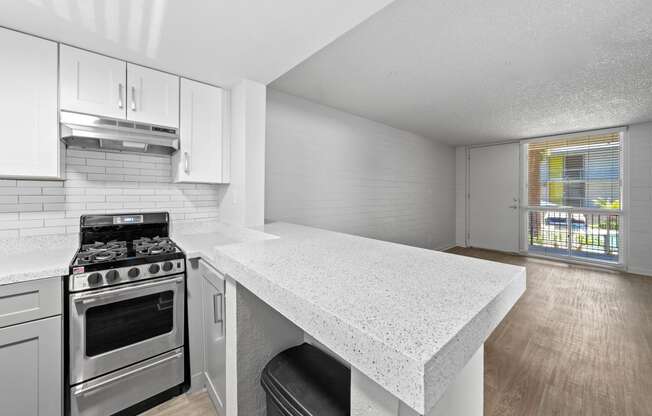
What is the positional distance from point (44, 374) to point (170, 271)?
703mm

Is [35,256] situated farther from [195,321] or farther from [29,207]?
[195,321]

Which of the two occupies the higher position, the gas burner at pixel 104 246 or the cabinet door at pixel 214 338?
the gas burner at pixel 104 246

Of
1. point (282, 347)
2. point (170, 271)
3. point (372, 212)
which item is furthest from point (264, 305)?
point (372, 212)

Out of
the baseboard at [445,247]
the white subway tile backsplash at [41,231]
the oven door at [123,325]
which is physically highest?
the white subway tile backsplash at [41,231]

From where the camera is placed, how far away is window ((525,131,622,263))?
464 cm

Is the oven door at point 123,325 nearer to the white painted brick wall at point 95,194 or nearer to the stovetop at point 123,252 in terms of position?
the stovetop at point 123,252

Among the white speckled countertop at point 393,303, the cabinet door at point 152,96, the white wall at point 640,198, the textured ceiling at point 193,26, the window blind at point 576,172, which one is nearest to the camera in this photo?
the white speckled countertop at point 393,303

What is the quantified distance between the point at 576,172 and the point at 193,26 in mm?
6368

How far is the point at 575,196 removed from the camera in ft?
16.3

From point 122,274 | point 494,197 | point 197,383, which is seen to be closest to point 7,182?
point 122,274

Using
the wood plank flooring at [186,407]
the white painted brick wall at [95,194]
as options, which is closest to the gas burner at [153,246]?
the white painted brick wall at [95,194]

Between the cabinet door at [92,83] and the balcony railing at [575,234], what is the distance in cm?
674

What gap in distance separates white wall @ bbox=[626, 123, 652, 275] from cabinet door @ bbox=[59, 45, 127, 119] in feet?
22.4

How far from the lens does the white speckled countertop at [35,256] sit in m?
1.29
